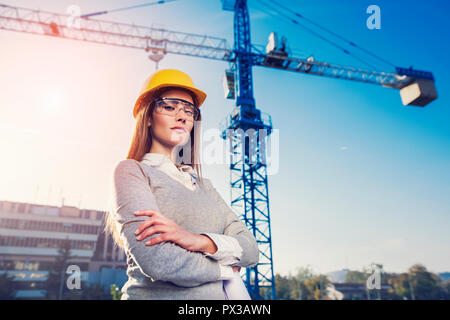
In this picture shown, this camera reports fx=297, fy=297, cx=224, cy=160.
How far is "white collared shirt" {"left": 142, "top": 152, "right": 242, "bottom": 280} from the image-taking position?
1362 mm

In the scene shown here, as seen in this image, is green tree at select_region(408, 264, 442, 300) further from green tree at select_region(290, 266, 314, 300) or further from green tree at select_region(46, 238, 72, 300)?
green tree at select_region(46, 238, 72, 300)

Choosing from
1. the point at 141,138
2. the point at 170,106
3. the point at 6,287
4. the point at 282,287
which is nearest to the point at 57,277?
the point at 6,287

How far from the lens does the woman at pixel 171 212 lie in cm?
125

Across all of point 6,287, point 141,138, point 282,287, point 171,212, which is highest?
point 282,287

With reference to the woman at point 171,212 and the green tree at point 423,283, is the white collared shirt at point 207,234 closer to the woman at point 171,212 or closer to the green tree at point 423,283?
the woman at point 171,212

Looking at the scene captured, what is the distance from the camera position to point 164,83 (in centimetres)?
167

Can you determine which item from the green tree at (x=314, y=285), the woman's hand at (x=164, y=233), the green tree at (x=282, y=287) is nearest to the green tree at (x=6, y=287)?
the woman's hand at (x=164, y=233)

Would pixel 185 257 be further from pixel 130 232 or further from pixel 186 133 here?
pixel 186 133

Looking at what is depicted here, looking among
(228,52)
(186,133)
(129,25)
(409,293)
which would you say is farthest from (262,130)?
(409,293)

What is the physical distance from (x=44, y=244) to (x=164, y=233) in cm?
5728

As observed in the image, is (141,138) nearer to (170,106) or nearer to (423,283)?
(170,106)

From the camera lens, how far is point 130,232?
1.25 m

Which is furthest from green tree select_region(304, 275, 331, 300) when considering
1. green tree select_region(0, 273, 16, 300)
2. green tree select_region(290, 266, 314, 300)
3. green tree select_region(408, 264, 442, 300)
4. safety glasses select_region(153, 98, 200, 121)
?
safety glasses select_region(153, 98, 200, 121)

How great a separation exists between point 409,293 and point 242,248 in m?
83.9
